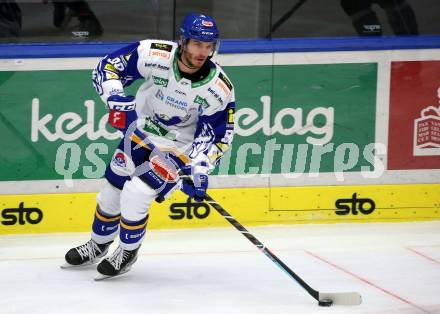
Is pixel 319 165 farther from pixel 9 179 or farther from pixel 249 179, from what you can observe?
pixel 9 179

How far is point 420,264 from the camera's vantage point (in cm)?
518

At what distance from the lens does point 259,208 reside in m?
6.02

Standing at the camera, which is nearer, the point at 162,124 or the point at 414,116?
the point at 162,124

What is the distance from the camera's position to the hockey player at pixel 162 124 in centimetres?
450

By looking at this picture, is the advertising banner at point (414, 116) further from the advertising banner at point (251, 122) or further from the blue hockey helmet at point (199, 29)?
the blue hockey helmet at point (199, 29)

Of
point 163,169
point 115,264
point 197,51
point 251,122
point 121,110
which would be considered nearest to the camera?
point 121,110

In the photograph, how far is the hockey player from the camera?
450 cm

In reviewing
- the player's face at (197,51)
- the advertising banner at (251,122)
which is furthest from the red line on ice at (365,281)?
the player's face at (197,51)

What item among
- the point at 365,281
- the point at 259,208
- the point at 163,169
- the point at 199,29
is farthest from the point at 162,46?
the point at 259,208

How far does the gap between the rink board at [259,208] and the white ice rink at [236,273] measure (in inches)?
3.4

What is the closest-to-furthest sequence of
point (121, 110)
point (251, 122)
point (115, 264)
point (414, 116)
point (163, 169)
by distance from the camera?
point (121, 110), point (163, 169), point (115, 264), point (251, 122), point (414, 116)

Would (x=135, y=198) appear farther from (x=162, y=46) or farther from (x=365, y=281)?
(x=365, y=281)

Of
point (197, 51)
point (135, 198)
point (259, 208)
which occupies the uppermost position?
point (197, 51)

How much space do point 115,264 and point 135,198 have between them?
390 millimetres
